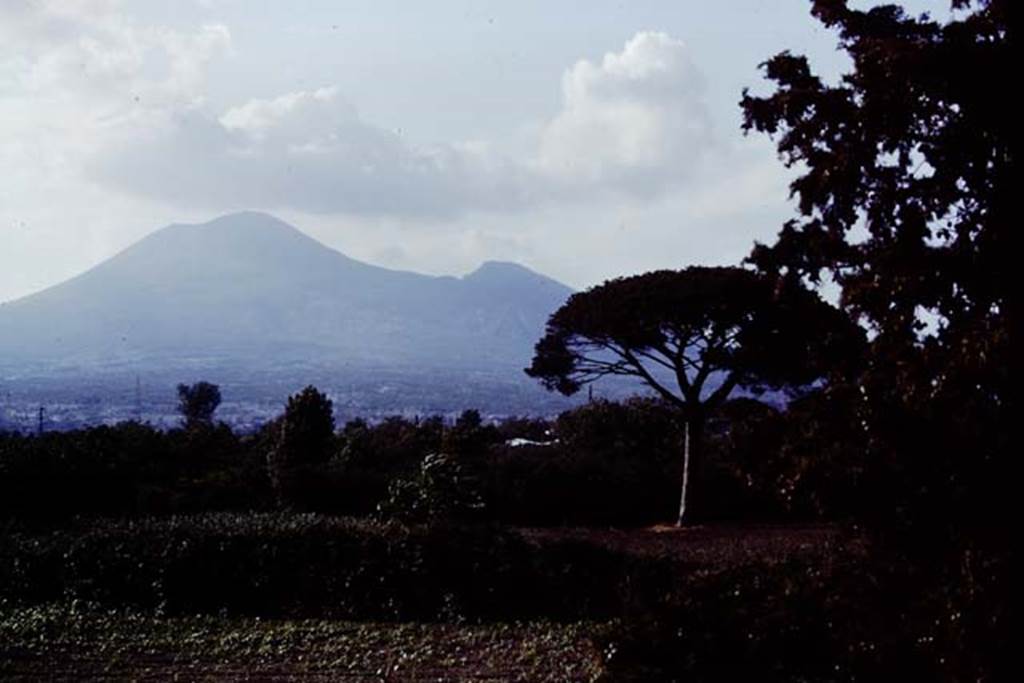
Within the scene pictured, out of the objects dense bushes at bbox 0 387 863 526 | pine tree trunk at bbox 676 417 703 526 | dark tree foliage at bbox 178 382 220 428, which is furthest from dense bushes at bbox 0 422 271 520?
dark tree foliage at bbox 178 382 220 428

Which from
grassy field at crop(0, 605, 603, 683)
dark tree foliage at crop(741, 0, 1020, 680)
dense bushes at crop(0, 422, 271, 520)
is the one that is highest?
dark tree foliage at crop(741, 0, 1020, 680)

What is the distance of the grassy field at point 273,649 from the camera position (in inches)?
321

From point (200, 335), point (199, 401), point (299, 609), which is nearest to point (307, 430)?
point (299, 609)

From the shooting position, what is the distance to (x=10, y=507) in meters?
15.8

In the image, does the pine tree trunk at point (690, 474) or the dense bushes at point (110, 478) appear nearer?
the dense bushes at point (110, 478)

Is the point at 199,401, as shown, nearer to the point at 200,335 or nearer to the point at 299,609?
the point at 299,609

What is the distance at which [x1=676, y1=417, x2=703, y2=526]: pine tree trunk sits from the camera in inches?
769

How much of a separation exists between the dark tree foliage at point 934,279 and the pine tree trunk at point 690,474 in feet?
48.3

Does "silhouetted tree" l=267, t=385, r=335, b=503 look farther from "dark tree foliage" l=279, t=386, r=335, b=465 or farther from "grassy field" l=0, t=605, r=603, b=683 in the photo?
"grassy field" l=0, t=605, r=603, b=683

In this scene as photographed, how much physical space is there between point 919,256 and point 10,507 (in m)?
14.5

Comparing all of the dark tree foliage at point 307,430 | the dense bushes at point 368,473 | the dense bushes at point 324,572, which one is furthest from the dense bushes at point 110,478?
the dense bushes at point 324,572

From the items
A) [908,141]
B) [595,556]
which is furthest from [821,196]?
[595,556]

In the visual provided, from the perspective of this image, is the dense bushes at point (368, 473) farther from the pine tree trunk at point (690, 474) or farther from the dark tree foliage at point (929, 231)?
the dark tree foliage at point (929, 231)

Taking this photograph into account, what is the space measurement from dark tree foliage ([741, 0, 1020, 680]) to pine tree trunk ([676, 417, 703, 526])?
580 inches
